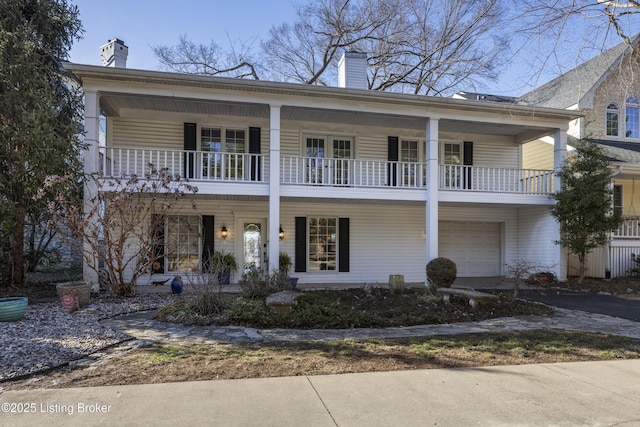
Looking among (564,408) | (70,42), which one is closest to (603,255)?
(564,408)

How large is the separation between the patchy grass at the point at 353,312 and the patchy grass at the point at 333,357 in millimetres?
1112

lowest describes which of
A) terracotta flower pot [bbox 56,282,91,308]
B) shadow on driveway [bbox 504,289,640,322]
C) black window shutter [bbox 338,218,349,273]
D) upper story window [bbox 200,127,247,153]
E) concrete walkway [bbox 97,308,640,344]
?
shadow on driveway [bbox 504,289,640,322]

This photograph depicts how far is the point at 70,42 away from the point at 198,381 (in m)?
11.2

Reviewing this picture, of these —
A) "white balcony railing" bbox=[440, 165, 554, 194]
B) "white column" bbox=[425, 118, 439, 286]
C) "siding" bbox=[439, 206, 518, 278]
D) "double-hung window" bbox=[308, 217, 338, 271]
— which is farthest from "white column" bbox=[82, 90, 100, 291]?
"siding" bbox=[439, 206, 518, 278]

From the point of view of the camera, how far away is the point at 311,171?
12.6 metres

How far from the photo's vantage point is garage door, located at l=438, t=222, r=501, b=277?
1455 centimetres

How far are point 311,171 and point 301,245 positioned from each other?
2.40 metres

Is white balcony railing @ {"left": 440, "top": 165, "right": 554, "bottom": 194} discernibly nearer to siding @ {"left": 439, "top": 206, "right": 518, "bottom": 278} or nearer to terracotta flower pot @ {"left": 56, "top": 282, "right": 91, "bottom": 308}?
siding @ {"left": 439, "top": 206, "right": 518, "bottom": 278}

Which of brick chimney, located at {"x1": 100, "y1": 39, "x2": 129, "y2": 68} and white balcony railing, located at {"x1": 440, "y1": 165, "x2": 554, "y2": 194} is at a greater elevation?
brick chimney, located at {"x1": 100, "y1": 39, "x2": 129, "y2": 68}

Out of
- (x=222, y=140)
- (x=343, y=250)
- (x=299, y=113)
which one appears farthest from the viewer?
(x=343, y=250)

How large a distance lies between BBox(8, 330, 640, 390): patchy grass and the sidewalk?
251mm

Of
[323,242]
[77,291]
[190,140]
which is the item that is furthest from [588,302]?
[190,140]

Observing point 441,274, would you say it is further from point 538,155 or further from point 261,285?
point 538,155

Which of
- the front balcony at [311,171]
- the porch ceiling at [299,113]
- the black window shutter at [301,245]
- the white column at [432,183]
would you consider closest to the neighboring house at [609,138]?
A: the porch ceiling at [299,113]
